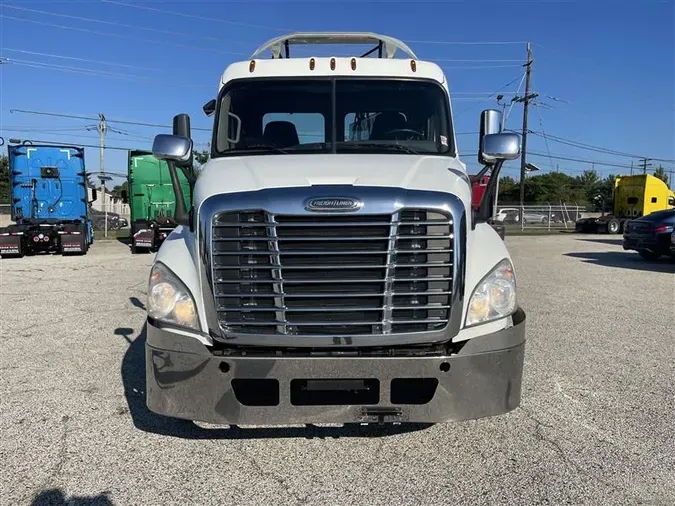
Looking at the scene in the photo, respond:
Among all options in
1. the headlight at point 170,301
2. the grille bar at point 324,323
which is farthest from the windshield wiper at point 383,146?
the headlight at point 170,301

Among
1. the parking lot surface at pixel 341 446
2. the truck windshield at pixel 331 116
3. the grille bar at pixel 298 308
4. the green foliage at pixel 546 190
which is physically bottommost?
the parking lot surface at pixel 341 446

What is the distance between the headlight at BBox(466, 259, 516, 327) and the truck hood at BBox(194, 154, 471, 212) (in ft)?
1.62

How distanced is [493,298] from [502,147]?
4.34 ft

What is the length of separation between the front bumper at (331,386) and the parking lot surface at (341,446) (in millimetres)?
470

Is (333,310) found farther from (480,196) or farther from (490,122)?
(480,196)

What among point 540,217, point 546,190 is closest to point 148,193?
point 540,217

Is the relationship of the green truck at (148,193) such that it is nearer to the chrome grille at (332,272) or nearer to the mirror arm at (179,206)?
the mirror arm at (179,206)

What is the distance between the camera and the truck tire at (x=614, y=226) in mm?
31078

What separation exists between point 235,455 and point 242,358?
971 millimetres

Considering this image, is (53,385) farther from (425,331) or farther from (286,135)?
(425,331)

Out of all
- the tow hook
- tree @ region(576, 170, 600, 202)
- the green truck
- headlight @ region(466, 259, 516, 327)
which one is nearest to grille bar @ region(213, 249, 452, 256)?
headlight @ region(466, 259, 516, 327)

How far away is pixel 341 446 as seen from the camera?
12.5 ft

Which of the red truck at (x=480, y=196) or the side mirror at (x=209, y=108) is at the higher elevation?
the side mirror at (x=209, y=108)

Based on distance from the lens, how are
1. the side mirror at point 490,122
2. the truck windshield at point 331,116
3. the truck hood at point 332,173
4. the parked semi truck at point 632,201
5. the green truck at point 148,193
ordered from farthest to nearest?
the parked semi truck at point 632,201 → the green truck at point 148,193 → the side mirror at point 490,122 → the truck windshield at point 331,116 → the truck hood at point 332,173
